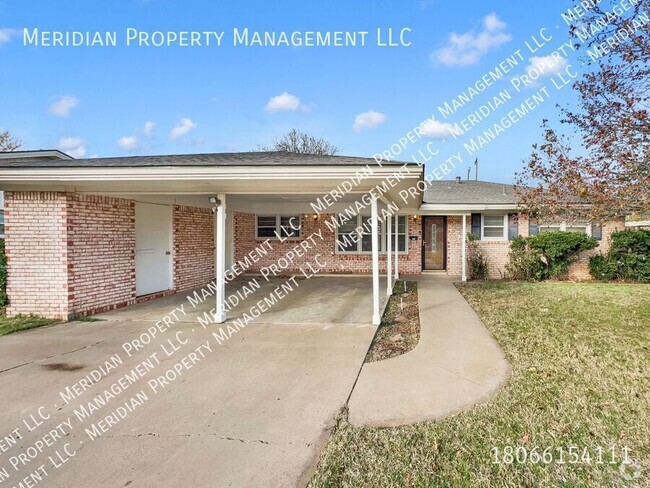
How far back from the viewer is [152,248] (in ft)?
28.1

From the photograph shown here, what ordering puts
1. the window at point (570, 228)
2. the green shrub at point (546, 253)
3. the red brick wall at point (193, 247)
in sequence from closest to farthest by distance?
the red brick wall at point (193, 247), the green shrub at point (546, 253), the window at point (570, 228)

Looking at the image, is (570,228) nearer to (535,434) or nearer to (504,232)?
(504,232)

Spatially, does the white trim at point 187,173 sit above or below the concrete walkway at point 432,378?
above

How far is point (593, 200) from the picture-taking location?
223 inches

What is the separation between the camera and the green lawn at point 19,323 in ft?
19.5

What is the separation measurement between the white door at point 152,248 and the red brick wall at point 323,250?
163 inches

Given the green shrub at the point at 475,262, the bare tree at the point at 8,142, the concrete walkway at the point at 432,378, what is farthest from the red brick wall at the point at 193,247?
the bare tree at the point at 8,142

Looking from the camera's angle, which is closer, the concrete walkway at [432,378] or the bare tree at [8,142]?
the concrete walkway at [432,378]

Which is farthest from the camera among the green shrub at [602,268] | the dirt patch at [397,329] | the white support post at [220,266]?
the green shrub at [602,268]

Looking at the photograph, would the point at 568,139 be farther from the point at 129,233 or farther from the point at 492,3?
the point at 129,233

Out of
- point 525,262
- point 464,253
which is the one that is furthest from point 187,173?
point 525,262

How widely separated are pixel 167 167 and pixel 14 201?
3300 mm

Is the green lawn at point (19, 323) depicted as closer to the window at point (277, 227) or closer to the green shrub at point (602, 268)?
the window at point (277, 227)

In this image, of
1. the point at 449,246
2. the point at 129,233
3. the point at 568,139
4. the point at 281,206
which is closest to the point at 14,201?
the point at 129,233
